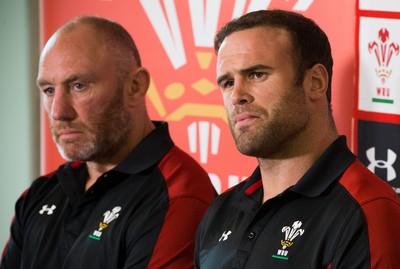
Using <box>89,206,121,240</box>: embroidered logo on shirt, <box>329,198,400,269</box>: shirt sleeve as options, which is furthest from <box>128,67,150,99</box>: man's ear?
<box>329,198,400,269</box>: shirt sleeve

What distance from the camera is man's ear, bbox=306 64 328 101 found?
5.98ft

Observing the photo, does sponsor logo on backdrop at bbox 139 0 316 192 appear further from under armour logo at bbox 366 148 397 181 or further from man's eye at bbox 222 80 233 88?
man's eye at bbox 222 80 233 88

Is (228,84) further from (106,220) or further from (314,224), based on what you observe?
(106,220)

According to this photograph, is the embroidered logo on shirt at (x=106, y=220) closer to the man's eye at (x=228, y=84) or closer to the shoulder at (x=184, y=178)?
the shoulder at (x=184, y=178)

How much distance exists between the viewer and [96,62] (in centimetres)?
223

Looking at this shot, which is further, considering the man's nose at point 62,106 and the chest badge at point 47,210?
the chest badge at point 47,210

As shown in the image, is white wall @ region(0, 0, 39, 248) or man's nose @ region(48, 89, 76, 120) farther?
white wall @ region(0, 0, 39, 248)

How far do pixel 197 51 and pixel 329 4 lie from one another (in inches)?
20.3

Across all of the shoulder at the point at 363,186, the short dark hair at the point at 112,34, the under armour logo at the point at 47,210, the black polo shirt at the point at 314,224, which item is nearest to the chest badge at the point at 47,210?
the under armour logo at the point at 47,210

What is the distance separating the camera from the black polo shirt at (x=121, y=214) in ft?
6.66

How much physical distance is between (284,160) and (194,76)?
891mm

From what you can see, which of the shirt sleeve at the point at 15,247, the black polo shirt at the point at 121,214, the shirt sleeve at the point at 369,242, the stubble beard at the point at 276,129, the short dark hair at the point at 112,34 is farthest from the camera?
the shirt sleeve at the point at 15,247

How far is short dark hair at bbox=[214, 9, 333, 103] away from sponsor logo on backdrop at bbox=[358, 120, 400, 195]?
0.36 metres

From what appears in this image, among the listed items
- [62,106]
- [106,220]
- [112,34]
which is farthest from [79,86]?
[106,220]
